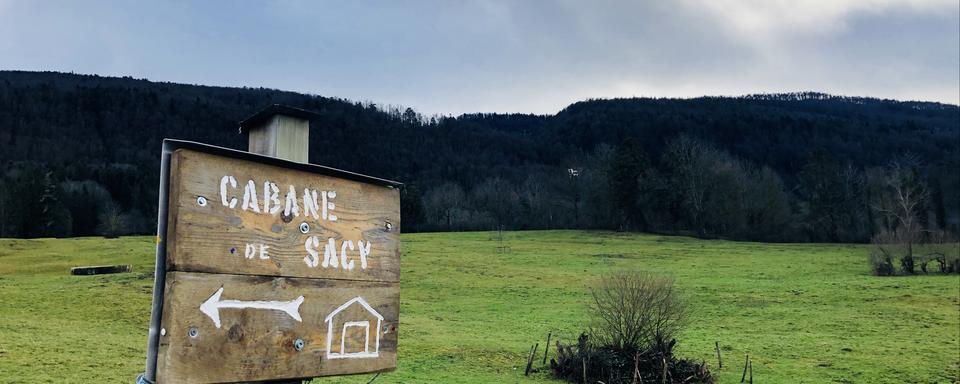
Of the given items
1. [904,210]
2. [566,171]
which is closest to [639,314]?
[904,210]

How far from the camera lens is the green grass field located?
23.3m

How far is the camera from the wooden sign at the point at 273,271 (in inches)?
121

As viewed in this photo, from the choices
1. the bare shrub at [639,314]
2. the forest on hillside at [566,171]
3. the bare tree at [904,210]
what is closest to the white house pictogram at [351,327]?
the bare shrub at [639,314]

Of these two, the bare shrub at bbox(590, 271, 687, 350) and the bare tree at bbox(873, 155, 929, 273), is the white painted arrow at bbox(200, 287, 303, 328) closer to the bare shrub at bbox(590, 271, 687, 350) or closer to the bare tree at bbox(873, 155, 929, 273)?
the bare shrub at bbox(590, 271, 687, 350)

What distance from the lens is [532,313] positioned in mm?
36500

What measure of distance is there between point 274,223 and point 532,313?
111 feet

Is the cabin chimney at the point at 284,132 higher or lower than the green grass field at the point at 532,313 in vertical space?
higher

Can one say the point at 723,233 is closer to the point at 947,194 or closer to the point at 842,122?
the point at 947,194

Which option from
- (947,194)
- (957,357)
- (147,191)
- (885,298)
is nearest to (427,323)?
(957,357)

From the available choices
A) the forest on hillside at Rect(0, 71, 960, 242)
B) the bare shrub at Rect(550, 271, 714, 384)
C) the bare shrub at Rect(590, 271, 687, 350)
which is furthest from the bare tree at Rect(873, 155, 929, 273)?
the bare shrub at Rect(590, 271, 687, 350)

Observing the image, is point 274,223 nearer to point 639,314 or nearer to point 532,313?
point 639,314

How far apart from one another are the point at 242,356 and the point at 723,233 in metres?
93.3

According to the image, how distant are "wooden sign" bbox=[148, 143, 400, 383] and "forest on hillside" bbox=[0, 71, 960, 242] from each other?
36153 mm

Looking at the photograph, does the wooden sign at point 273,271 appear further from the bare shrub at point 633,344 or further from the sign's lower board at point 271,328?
the bare shrub at point 633,344
